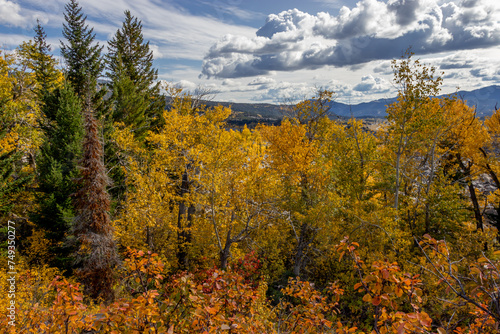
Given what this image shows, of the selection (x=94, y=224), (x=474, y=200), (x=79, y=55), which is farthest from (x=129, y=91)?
(x=474, y=200)

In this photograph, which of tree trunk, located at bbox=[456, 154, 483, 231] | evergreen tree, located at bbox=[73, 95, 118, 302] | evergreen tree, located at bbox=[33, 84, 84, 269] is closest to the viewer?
evergreen tree, located at bbox=[73, 95, 118, 302]

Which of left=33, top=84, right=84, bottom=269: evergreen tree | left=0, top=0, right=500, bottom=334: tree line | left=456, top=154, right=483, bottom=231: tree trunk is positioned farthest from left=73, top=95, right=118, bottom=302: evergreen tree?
left=456, top=154, right=483, bottom=231: tree trunk

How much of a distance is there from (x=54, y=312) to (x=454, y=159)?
982 inches

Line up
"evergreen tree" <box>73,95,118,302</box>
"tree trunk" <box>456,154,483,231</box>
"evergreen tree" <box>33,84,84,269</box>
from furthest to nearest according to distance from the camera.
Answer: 1. "tree trunk" <box>456,154,483,231</box>
2. "evergreen tree" <box>33,84,84,269</box>
3. "evergreen tree" <box>73,95,118,302</box>

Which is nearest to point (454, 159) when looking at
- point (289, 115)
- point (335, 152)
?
point (335, 152)

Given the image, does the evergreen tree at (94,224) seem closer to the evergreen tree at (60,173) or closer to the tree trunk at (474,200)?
the evergreen tree at (60,173)

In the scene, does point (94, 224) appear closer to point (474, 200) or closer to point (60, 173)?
point (60, 173)

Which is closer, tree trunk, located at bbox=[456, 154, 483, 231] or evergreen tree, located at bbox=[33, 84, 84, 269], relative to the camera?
evergreen tree, located at bbox=[33, 84, 84, 269]

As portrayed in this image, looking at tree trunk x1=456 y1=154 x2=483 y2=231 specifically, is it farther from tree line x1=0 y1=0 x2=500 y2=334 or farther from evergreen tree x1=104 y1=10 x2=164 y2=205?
evergreen tree x1=104 y1=10 x2=164 y2=205

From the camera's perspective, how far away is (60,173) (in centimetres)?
1752

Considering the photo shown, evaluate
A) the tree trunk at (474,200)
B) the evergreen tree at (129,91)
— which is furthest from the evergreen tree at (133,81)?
the tree trunk at (474,200)

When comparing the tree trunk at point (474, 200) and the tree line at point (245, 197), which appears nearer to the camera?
the tree line at point (245, 197)

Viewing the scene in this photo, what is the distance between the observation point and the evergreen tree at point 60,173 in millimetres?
17609

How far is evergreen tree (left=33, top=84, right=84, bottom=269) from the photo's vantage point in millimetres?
17609
